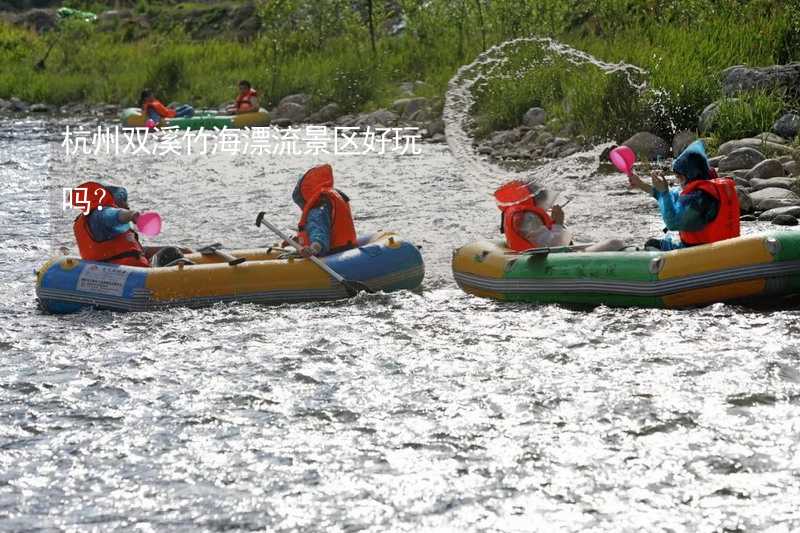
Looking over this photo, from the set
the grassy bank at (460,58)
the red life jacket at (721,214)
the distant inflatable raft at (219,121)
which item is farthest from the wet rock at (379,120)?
the red life jacket at (721,214)

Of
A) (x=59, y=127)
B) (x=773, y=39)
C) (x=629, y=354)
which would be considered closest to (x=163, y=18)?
(x=59, y=127)

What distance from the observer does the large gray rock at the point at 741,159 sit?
10945mm

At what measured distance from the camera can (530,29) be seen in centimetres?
1739

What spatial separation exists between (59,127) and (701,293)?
15731mm

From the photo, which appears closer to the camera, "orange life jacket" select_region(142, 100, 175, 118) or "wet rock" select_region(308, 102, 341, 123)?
"orange life jacket" select_region(142, 100, 175, 118)

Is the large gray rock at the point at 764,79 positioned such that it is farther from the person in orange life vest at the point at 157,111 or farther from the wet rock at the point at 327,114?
the person in orange life vest at the point at 157,111

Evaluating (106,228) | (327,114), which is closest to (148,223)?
(106,228)

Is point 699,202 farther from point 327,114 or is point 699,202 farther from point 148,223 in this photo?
point 327,114

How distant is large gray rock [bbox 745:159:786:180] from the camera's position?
417 inches

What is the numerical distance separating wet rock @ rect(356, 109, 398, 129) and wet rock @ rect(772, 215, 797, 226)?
8.83 m

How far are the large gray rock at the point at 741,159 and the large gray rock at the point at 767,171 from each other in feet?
0.95

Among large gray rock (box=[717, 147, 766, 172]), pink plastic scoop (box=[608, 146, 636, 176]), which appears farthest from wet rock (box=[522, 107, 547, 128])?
pink plastic scoop (box=[608, 146, 636, 176])

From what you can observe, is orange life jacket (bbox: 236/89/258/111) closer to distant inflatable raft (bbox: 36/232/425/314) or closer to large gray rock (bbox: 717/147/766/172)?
large gray rock (bbox: 717/147/766/172)

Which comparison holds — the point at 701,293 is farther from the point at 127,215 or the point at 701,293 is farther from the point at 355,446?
the point at 127,215
